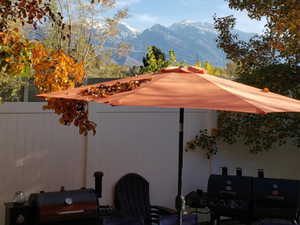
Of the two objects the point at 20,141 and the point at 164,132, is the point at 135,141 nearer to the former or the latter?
the point at 164,132

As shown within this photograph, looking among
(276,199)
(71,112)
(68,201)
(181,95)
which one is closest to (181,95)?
(181,95)

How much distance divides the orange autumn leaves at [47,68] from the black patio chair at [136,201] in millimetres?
1276

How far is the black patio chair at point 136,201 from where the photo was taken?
553 cm

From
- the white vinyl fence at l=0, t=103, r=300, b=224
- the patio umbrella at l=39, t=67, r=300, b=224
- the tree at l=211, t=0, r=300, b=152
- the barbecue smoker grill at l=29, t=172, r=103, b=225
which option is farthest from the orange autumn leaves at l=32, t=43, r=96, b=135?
the tree at l=211, t=0, r=300, b=152

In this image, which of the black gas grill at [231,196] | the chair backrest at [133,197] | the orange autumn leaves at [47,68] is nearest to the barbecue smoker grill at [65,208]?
the orange autumn leaves at [47,68]

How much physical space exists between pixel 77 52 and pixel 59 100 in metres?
21.8

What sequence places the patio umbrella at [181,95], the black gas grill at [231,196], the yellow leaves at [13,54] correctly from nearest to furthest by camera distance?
1. the patio umbrella at [181,95]
2. the yellow leaves at [13,54]
3. the black gas grill at [231,196]

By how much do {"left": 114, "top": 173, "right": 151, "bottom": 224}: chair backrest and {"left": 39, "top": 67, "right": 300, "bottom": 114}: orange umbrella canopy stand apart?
2.39 meters

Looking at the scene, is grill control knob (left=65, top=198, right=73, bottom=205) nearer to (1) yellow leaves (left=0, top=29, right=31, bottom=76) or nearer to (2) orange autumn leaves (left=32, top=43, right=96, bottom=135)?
(2) orange autumn leaves (left=32, top=43, right=96, bottom=135)

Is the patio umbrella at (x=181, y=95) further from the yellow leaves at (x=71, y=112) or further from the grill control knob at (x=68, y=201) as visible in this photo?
the grill control knob at (x=68, y=201)

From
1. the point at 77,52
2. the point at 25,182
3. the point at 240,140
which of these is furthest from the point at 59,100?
the point at 77,52

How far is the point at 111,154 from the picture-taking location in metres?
5.79

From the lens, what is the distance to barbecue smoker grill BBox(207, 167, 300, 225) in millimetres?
5762

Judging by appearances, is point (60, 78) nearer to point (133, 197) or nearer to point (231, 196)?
point (133, 197)
